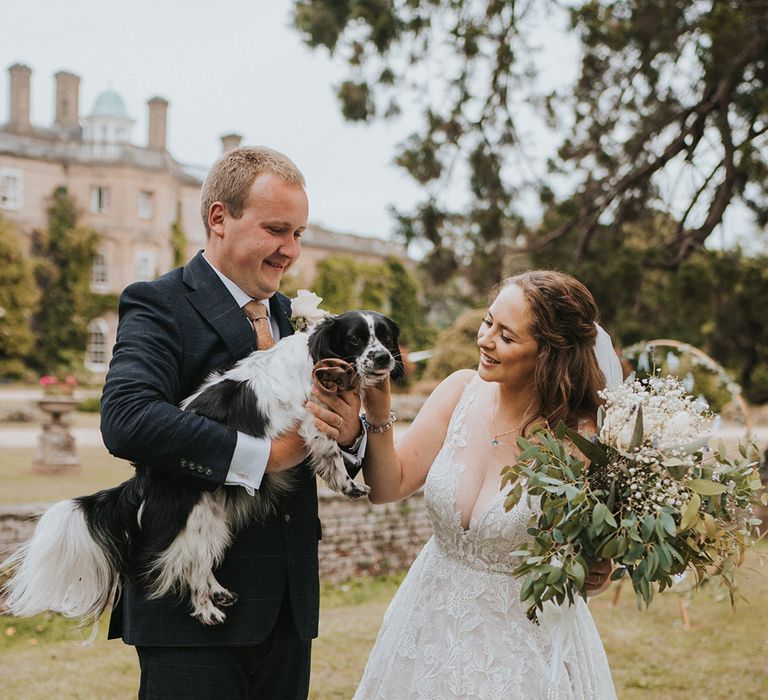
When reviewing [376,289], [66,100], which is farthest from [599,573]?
[66,100]

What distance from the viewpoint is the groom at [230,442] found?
2.09 meters

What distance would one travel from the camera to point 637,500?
7.58 ft

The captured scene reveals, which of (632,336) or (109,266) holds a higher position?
(109,266)

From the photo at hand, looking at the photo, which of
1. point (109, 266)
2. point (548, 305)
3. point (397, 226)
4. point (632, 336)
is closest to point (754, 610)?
point (632, 336)

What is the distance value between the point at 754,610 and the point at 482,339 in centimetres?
761

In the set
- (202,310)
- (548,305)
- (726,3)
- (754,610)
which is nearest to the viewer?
(202,310)

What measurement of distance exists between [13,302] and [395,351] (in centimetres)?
3377

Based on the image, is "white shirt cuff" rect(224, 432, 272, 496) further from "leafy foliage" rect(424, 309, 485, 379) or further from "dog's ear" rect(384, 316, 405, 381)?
"leafy foliage" rect(424, 309, 485, 379)

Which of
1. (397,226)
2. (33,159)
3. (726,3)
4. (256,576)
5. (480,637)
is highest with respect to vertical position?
(33,159)

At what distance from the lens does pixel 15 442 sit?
16203mm

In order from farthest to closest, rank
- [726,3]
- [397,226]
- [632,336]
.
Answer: [397,226], [632,336], [726,3]

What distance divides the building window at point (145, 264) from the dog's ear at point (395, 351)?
1457 inches

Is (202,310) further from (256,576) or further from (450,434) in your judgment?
(450,434)

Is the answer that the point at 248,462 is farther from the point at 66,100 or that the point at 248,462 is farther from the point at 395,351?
the point at 66,100
